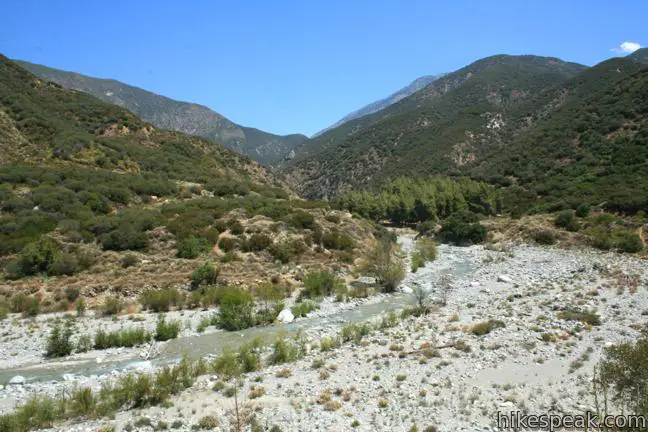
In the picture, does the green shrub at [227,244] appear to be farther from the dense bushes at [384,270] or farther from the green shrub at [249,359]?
the green shrub at [249,359]

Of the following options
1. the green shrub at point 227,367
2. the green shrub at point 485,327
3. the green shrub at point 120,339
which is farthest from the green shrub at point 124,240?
the green shrub at point 485,327

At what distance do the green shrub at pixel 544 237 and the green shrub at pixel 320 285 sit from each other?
2615 centimetres

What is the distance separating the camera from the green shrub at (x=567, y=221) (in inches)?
1688

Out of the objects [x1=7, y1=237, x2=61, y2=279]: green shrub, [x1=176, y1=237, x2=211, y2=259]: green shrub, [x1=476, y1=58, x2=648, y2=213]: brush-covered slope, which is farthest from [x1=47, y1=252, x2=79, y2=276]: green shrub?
[x1=476, y1=58, x2=648, y2=213]: brush-covered slope

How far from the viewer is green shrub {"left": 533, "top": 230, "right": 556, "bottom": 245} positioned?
139 feet

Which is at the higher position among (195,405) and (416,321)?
(195,405)

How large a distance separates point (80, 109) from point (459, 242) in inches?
2372

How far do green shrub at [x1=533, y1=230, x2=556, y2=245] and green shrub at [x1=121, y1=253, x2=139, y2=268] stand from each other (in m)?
37.6

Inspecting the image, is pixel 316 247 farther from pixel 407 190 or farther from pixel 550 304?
pixel 407 190

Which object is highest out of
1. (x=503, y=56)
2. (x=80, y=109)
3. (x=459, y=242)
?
(x=503, y=56)

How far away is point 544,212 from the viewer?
5094 cm

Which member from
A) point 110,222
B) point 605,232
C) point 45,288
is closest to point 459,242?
point 605,232

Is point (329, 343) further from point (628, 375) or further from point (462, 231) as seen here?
point (462, 231)

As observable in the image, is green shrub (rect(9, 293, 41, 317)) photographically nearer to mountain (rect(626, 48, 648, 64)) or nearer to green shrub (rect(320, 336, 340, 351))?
green shrub (rect(320, 336, 340, 351))
